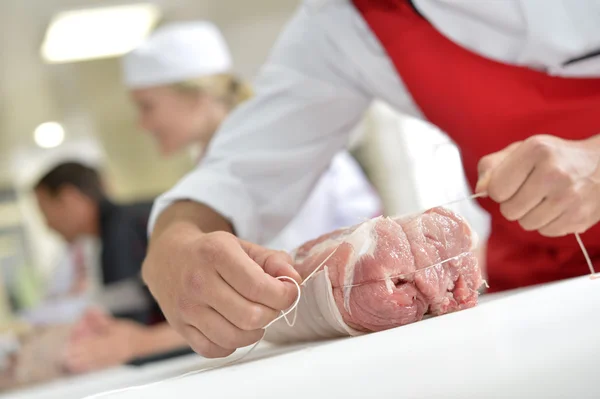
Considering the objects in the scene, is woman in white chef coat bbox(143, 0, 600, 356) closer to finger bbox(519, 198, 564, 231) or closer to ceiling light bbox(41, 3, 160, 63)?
finger bbox(519, 198, 564, 231)

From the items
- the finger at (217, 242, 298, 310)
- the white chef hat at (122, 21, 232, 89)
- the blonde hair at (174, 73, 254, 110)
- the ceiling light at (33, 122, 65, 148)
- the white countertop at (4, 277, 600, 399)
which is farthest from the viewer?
the ceiling light at (33, 122, 65, 148)

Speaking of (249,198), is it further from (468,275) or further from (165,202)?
(468,275)

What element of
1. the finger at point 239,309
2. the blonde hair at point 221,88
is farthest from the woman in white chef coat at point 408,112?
the blonde hair at point 221,88

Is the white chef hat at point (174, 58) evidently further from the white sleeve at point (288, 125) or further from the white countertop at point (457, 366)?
the white countertop at point (457, 366)

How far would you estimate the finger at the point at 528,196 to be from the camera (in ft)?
1.87

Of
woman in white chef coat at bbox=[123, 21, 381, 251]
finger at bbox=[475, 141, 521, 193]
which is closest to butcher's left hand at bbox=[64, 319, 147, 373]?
woman in white chef coat at bbox=[123, 21, 381, 251]

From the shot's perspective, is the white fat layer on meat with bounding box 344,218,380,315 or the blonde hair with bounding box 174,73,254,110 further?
the blonde hair with bounding box 174,73,254,110

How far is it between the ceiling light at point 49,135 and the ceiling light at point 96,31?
2.69 ft

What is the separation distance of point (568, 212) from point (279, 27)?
4222mm

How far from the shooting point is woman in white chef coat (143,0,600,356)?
1.92 feet

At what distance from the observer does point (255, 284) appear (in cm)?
55

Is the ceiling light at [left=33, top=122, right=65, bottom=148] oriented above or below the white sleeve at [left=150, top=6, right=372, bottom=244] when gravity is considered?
below

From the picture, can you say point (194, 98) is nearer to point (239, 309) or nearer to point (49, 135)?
point (239, 309)

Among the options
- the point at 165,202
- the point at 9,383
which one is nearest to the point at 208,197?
the point at 165,202
